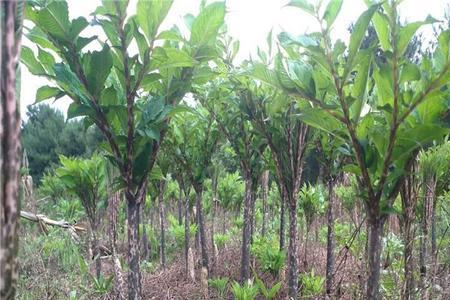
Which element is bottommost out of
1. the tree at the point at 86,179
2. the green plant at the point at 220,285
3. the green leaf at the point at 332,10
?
the green plant at the point at 220,285

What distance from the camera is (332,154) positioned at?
3.64m

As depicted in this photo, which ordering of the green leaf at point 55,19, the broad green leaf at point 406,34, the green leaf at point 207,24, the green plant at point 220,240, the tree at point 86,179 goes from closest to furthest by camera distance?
1. the broad green leaf at point 406,34
2. the green leaf at point 55,19
3. the green leaf at point 207,24
4. the tree at point 86,179
5. the green plant at point 220,240

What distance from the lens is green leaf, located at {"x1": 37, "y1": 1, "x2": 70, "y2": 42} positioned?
1.81 meters

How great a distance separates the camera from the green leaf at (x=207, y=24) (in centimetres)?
198

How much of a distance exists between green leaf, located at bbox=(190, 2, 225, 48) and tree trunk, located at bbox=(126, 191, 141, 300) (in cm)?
77

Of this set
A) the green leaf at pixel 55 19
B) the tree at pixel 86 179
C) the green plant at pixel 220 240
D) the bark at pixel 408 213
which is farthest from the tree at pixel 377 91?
the green plant at pixel 220 240

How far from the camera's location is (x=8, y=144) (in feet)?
2.55

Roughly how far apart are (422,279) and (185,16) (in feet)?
6.42

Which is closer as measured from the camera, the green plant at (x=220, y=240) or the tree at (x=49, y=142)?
the green plant at (x=220, y=240)

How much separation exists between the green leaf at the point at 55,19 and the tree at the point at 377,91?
0.79 m

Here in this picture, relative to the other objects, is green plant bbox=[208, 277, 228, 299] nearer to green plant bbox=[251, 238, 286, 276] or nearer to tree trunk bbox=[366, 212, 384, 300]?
green plant bbox=[251, 238, 286, 276]

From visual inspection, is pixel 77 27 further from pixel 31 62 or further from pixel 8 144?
pixel 8 144

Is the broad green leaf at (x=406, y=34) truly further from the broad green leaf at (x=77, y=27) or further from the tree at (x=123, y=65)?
Result: the broad green leaf at (x=77, y=27)

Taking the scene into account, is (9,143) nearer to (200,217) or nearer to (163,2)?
(163,2)
